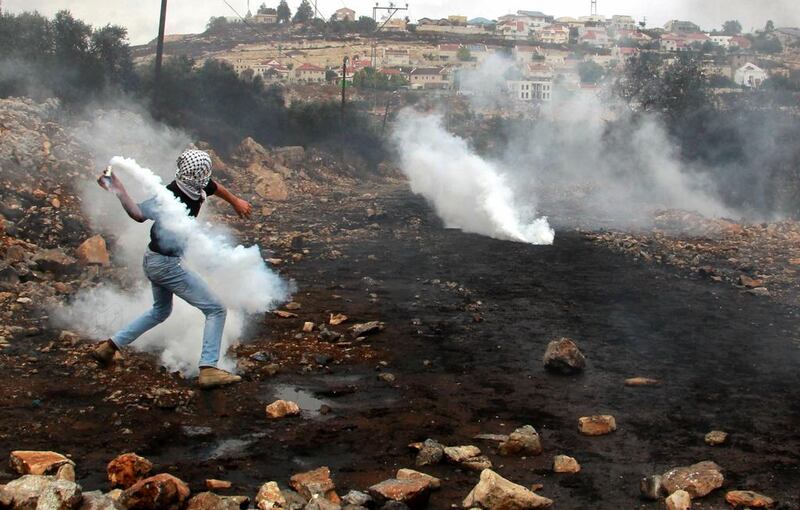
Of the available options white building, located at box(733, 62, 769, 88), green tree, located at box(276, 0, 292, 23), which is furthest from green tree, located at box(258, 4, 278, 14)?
white building, located at box(733, 62, 769, 88)

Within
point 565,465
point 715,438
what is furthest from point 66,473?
point 715,438

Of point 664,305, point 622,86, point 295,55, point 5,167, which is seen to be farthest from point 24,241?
point 295,55

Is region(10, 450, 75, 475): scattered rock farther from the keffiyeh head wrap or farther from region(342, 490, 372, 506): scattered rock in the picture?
the keffiyeh head wrap

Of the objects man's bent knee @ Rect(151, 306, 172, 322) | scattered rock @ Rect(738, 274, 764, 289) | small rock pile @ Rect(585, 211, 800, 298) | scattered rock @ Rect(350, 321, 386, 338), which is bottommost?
small rock pile @ Rect(585, 211, 800, 298)

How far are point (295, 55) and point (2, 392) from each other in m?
79.5

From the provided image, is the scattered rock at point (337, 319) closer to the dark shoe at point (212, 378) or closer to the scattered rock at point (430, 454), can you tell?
the dark shoe at point (212, 378)

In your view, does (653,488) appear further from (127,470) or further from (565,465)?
(127,470)

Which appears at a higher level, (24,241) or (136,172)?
(136,172)

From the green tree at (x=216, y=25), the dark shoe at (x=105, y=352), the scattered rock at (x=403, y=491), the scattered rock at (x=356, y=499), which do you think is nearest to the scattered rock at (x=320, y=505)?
the scattered rock at (x=356, y=499)

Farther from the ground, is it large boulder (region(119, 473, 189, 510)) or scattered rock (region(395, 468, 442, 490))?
large boulder (region(119, 473, 189, 510))

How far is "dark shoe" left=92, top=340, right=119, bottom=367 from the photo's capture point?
230 inches

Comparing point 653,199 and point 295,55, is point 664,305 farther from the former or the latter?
point 295,55

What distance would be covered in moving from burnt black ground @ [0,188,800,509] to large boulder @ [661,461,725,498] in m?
0.06

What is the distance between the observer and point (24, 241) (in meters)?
10.0
